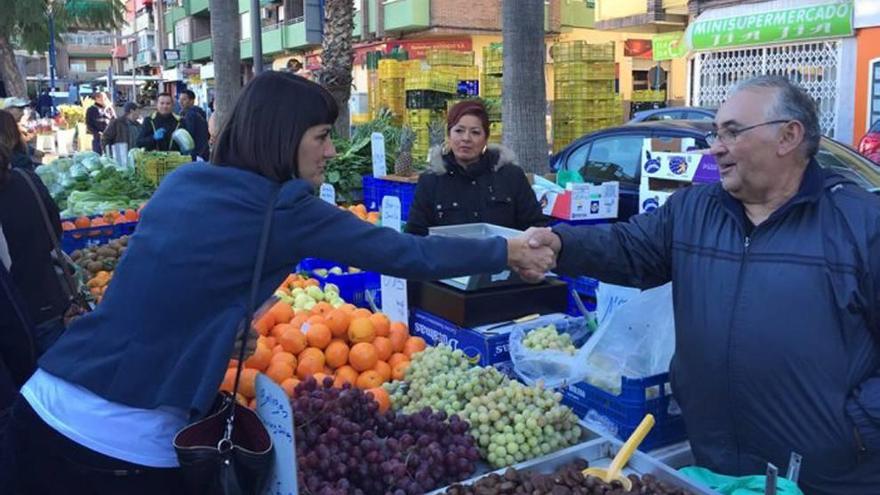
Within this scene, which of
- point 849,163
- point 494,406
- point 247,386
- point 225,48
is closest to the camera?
point 494,406

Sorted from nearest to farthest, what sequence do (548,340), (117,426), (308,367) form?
1. (117,426)
2. (548,340)
3. (308,367)

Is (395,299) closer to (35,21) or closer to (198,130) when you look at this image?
(198,130)

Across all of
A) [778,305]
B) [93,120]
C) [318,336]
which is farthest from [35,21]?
[778,305]

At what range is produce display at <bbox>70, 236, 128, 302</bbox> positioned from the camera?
18.1 ft

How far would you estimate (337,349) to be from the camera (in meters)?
3.38

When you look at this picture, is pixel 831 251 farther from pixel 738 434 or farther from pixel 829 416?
pixel 738 434

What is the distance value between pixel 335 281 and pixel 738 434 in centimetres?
287

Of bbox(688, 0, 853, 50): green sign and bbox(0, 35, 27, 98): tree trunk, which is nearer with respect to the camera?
bbox(688, 0, 853, 50): green sign

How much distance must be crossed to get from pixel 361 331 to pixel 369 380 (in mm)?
283

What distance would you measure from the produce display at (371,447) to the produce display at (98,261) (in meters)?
3.47

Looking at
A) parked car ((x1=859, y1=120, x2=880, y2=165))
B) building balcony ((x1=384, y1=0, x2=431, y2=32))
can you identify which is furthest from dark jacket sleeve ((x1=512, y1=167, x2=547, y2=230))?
building balcony ((x1=384, y1=0, x2=431, y2=32))

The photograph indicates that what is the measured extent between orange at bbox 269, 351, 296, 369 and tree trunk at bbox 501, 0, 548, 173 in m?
5.06

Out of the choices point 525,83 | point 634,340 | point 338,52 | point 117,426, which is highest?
point 338,52

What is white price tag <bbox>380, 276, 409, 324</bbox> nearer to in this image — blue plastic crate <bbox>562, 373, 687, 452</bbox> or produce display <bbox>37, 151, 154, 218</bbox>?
blue plastic crate <bbox>562, 373, 687, 452</bbox>
